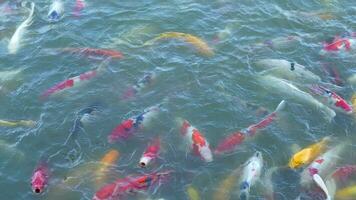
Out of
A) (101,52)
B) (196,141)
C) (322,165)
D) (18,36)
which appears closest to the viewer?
(322,165)

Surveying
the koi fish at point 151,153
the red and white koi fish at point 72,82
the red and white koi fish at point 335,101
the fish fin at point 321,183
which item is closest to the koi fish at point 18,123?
the red and white koi fish at point 72,82

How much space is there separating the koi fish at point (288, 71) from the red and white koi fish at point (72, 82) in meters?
5.42

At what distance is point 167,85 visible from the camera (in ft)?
48.9

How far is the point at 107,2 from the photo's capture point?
19.0 m

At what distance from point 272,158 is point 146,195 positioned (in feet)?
11.8

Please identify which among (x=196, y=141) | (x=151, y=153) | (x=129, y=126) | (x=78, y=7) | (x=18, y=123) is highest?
(x=78, y=7)

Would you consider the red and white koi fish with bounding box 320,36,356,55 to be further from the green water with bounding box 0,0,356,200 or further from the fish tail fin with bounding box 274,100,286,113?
the fish tail fin with bounding box 274,100,286,113

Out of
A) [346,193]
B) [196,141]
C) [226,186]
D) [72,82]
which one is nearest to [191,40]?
[72,82]

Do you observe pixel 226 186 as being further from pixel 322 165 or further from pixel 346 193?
pixel 346 193

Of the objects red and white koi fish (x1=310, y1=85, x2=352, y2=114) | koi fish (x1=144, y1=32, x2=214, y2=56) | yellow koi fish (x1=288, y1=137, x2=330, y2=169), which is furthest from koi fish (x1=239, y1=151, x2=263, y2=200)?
koi fish (x1=144, y1=32, x2=214, y2=56)

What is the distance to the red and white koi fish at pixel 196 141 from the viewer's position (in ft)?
41.0

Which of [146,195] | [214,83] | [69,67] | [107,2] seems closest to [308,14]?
[214,83]

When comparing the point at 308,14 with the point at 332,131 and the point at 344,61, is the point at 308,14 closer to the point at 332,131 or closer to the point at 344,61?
the point at 344,61

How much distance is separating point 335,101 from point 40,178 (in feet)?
28.4
